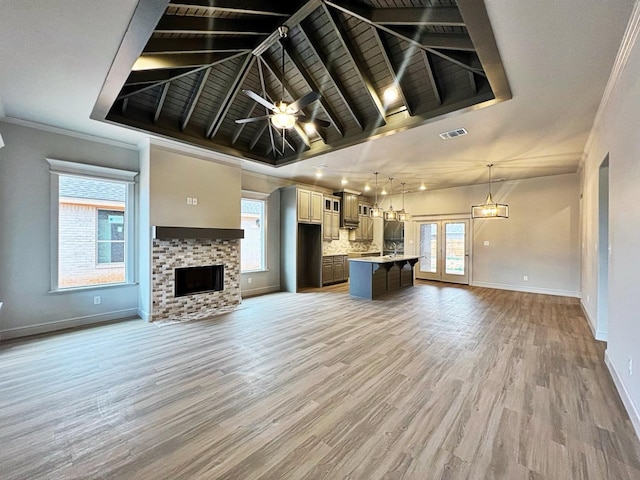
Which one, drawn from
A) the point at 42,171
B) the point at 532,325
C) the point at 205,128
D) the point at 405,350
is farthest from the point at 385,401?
the point at 42,171

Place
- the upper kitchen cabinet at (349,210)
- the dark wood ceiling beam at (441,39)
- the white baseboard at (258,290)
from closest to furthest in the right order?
the dark wood ceiling beam at (441,39)
the white baseboard at (258,290)
the upper kitchen cabinet at (349,210)

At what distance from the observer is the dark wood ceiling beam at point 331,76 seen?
3.49m

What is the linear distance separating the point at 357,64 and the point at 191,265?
4.33 meters

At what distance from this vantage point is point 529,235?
24.4ft

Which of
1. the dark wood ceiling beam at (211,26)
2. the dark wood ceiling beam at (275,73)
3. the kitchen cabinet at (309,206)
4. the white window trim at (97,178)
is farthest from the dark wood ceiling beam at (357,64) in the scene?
the white window trim at (97,178)

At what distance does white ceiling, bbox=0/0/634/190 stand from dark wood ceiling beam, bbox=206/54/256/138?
42.5 inches

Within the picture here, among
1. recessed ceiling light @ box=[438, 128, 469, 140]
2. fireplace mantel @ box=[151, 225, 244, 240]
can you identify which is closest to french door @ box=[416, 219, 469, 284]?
recessed ceiling light @ box=[438, 128, 469, 140]

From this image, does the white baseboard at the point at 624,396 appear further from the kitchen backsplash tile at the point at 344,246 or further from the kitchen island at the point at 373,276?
the kitchen backsplash tile at the point at 344,246

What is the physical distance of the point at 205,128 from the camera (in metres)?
5.08

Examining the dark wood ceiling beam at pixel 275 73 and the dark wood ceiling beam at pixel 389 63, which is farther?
the dark wood ceiling beam at pixel 275 73

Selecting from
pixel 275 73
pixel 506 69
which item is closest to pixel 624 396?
pixel 506 69

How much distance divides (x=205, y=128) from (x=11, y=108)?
7.94 ft

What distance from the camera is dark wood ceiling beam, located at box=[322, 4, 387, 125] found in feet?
10.2

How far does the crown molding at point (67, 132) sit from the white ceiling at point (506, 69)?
11 centimetres
